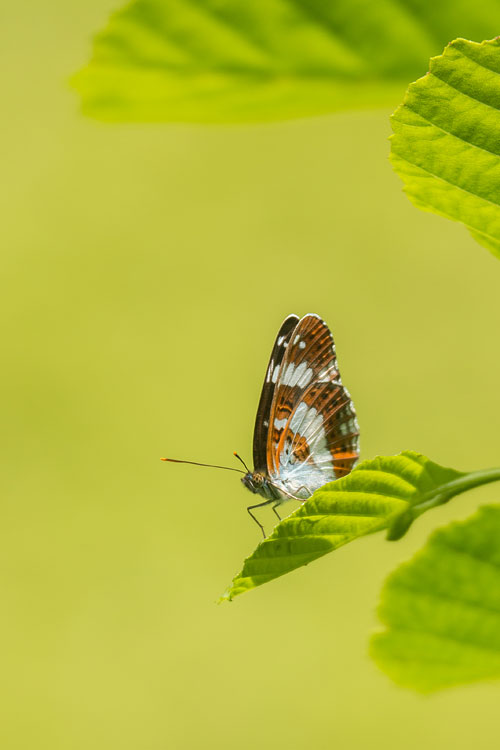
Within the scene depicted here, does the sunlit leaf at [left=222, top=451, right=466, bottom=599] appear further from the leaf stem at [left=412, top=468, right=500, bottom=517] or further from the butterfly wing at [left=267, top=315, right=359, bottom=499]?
the butterfly wing at [left=267, top=315, right=359, bottom=499]

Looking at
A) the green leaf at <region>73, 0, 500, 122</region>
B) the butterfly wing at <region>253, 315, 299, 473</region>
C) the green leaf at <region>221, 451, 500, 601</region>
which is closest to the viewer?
the green leaf at <region>221, 451, 500, 601</region>

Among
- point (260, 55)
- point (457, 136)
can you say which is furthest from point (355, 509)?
point (260, 55)

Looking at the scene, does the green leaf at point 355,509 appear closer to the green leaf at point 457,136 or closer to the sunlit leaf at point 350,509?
the sunlit leaf at point 350,509

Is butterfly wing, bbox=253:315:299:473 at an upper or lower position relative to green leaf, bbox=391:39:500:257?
lower

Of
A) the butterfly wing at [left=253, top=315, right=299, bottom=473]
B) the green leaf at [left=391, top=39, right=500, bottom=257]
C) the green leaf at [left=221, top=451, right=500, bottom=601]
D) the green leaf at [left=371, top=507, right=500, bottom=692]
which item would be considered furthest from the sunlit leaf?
the butterfly wing at [left=253, top=315, right=299, bottom=473]

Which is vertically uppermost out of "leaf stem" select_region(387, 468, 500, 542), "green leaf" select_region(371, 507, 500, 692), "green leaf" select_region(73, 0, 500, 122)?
"green leaf" select_region(73, 0, 500, 122)

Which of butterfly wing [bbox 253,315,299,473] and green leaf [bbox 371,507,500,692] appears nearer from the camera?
green leaf [bbox 371,507,500,692]

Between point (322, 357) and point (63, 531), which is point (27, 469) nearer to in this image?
point (63, 531)

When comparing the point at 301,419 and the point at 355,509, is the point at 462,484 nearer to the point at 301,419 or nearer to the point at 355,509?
the point at 355,509
